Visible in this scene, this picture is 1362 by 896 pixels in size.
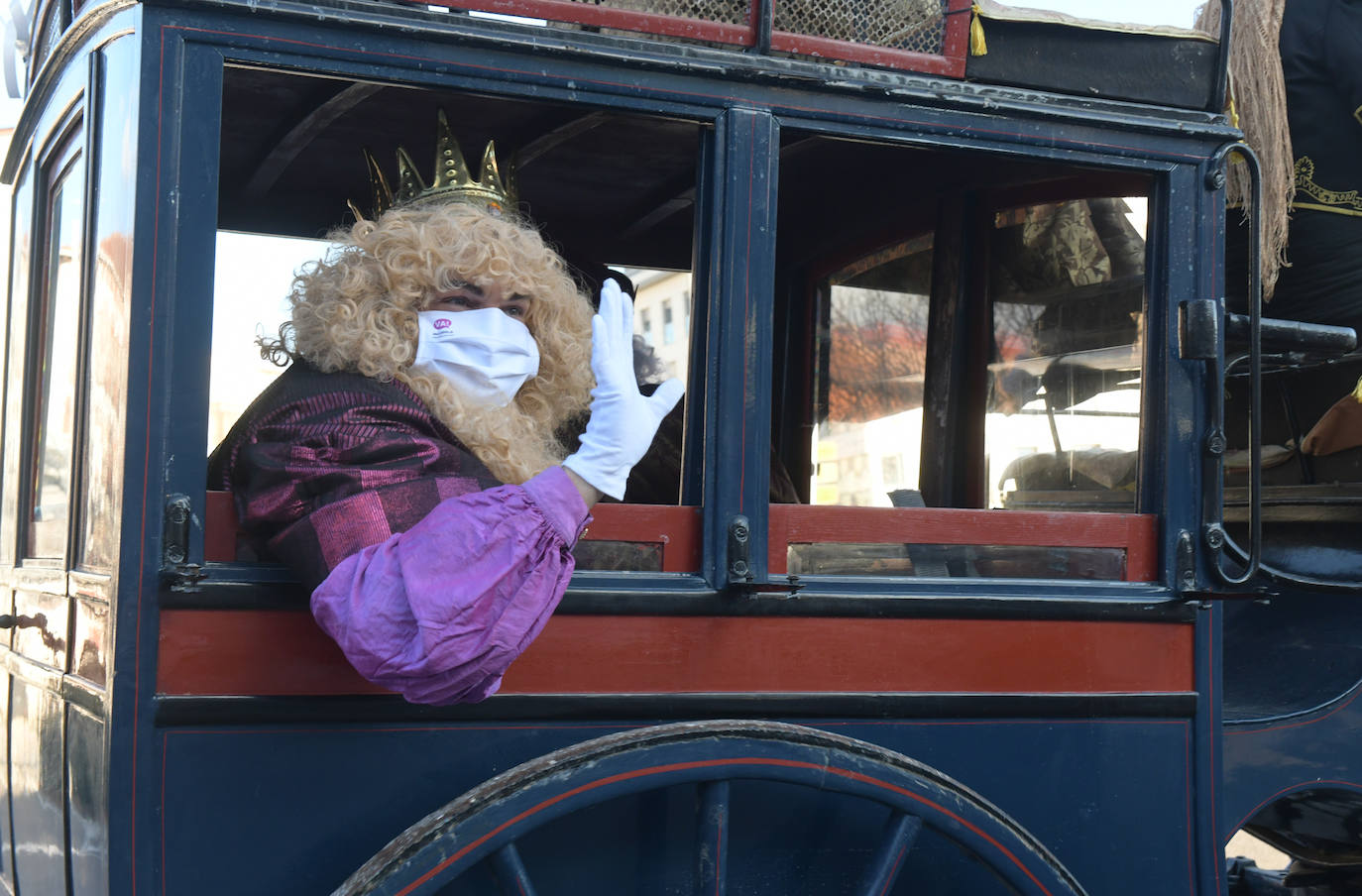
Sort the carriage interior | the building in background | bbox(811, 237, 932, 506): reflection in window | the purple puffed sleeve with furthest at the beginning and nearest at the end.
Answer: bbox(811, 237, 932, 506): reflection in window, the building in background, the carriage interior, the purple puffed sleeve

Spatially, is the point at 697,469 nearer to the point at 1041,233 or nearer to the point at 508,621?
the point at 508,621

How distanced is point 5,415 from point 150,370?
118cm

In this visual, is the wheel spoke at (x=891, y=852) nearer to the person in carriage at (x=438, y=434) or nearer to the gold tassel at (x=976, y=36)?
the person in carriage at (x=438, y=434)

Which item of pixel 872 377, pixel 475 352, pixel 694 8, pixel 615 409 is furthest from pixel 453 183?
pixel 872 377

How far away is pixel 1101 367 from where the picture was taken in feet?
8.57

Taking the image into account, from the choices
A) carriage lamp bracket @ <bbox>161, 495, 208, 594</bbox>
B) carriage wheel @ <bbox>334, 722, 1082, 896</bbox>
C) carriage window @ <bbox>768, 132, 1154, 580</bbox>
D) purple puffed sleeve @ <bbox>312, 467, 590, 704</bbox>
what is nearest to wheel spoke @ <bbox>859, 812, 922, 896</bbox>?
carriage wheel @ <bbox>334, 722, 1082, 896</bbox>

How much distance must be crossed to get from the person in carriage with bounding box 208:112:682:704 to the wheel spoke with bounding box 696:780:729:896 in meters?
0.36

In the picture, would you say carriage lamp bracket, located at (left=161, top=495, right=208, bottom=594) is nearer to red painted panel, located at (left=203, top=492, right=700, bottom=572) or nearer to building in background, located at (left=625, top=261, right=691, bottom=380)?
red painted panel, located at (left=203, top=492, right=700, bottom=572)

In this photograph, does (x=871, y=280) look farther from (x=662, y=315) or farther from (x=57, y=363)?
(x=57, y=363)

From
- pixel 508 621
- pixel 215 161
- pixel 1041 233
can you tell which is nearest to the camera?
pixel 508 621

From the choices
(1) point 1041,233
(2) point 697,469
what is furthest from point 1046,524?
(1) point 1041,233

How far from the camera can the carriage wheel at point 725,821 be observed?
1.61m

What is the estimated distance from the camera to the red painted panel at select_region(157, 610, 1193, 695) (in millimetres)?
1707

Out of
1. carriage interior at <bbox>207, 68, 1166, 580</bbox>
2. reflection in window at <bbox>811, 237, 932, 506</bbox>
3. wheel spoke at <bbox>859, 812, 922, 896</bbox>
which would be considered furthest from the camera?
reflection in window at <bbox>811, 237, 932, 506</bbox>
